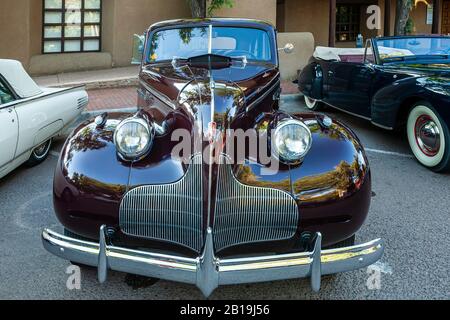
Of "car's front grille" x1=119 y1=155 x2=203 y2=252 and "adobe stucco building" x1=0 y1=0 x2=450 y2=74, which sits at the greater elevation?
"adobe stucco building" x1=0 y1=0 x2=450 y2=74

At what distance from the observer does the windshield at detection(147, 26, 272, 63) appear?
4.15 m

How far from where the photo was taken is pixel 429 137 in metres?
5.18

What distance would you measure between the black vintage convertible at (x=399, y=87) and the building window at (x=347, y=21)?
9.30m

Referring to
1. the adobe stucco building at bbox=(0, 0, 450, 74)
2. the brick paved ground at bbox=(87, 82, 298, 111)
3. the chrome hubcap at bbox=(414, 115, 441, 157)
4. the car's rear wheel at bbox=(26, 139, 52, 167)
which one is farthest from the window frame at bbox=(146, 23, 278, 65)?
the adobe stucco building at bbox=(0, 0, 450, 74)

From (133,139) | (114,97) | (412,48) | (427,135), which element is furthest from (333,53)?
(133,139)

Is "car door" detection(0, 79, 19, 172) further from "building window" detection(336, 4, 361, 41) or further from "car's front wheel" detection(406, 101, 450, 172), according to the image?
"building window" detection(336, 4, 361, 41)

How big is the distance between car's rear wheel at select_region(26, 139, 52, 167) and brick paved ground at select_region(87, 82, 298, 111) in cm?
258

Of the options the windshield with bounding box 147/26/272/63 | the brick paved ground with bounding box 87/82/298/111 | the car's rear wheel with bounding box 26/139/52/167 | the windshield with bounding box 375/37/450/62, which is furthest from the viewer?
the brick paved ground with bounding box 87/82/298/111

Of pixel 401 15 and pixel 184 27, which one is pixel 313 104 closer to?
pixel 184 27

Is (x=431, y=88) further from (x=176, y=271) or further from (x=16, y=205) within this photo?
(x=16, y=205)

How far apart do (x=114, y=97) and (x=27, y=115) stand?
15.5ft

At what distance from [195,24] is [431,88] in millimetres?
2669

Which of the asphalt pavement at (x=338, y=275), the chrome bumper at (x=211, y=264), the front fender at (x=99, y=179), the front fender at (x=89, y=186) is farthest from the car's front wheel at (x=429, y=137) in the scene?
the front fender at (x=89, y=186)

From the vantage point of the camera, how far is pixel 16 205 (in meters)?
4.24
